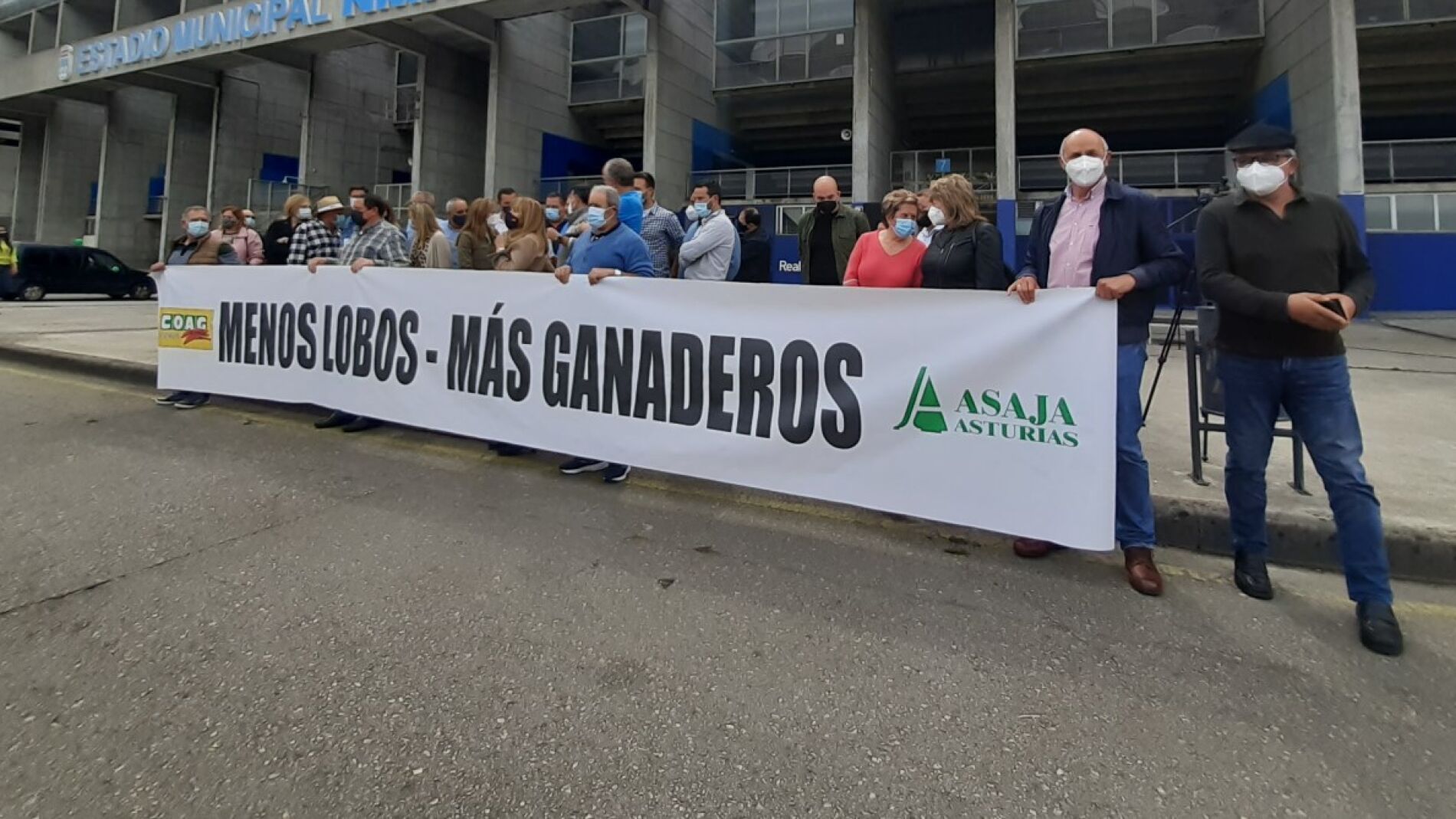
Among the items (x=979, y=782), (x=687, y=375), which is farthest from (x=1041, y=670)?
(x=687, y=375)

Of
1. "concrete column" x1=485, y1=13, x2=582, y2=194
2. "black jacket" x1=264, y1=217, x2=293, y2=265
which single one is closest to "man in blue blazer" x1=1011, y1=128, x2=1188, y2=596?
"black jacket" x1=264, y1=217, x2=293, y2=265

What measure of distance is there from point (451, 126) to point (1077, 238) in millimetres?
24497

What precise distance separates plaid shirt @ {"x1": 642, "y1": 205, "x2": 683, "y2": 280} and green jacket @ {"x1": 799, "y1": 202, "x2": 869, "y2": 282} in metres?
1.03

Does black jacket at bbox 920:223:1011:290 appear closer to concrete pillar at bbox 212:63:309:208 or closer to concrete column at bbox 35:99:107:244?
concrete pillar at bbox 212:63:309:208

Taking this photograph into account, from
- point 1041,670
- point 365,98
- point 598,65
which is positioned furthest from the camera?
point 365,98

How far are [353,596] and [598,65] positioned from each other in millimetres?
23983

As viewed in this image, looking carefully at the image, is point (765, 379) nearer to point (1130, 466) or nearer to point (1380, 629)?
point (1130, 466)

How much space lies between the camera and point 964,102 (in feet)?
77.4

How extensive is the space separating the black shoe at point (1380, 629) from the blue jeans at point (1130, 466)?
2.29 feet

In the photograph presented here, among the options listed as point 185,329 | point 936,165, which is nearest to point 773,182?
point 936,165

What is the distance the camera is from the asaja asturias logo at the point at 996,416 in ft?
10.1

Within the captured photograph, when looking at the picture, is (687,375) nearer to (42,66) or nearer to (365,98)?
(365,98)

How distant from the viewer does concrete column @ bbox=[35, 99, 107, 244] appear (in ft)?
96.9

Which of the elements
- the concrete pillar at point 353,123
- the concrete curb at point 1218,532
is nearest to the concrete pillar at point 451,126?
the concrete pillar at point 353,123
